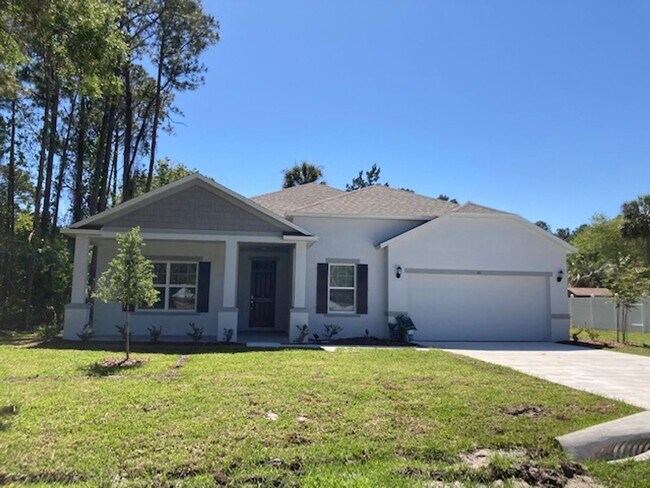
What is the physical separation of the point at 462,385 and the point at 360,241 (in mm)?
8408

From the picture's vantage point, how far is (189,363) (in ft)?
29.7

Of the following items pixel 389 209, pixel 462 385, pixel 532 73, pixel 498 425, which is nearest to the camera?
pixel 498 425

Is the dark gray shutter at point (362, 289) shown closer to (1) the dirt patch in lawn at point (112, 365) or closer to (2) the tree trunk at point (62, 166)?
(1) the dirt patch in lawn at point (112, 365)

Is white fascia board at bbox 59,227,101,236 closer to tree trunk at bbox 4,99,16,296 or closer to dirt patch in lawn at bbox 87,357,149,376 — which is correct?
dirt patch in lawn at bbox 87,357,149,376

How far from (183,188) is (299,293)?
431 cm

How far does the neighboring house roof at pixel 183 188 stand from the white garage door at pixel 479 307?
15.0 feet

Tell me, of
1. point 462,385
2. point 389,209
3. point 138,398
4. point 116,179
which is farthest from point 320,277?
point 116,179

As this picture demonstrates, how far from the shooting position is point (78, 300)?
12867 mm

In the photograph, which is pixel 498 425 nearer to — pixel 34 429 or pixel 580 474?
pixel 580 474

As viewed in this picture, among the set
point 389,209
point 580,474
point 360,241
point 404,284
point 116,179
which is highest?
point 116,179

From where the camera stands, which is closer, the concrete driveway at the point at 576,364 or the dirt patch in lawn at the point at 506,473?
the dirt patch in lawn at the point at 506,473

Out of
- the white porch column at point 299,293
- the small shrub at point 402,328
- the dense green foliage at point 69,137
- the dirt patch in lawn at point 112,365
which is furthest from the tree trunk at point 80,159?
the small shrub at point 402,328

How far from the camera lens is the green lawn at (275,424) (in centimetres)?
409

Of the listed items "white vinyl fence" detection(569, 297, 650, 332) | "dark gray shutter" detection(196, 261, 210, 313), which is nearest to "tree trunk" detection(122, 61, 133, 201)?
"dark gray shutter" detection(196, 261, 210, 313)
